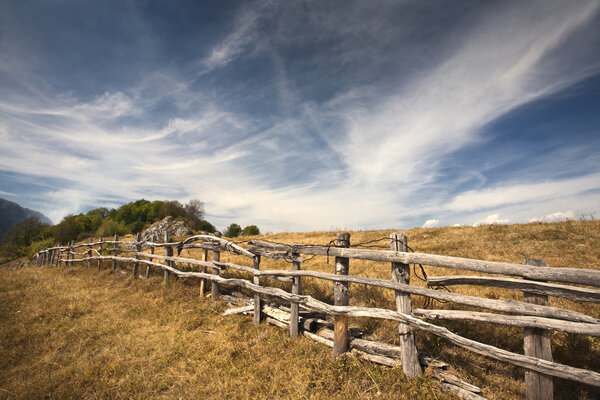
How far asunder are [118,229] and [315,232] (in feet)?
120

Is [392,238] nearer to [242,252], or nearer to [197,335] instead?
[242,252]

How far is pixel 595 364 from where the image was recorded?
3.99 meters

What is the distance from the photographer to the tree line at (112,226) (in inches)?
1551

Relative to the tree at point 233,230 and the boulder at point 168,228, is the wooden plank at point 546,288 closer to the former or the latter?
the tree at point 233,230

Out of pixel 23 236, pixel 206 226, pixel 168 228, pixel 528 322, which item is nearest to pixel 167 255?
pixel 528 322

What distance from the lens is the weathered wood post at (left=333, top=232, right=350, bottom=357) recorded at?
15.8ft

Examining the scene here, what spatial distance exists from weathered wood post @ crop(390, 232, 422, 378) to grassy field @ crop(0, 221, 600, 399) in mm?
179

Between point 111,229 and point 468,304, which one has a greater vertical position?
point 111,229

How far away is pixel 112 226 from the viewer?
41875mm

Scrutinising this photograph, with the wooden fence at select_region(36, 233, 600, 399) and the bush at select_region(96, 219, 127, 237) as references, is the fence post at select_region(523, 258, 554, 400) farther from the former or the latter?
the bush at select_region(96, 219, 127, 237)

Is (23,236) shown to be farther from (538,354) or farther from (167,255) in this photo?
(538,354)

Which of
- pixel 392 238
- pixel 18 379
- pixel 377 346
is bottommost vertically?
pixel 18 379

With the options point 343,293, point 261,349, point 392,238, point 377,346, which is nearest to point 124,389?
point 261,349

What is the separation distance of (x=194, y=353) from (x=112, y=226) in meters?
47.4
